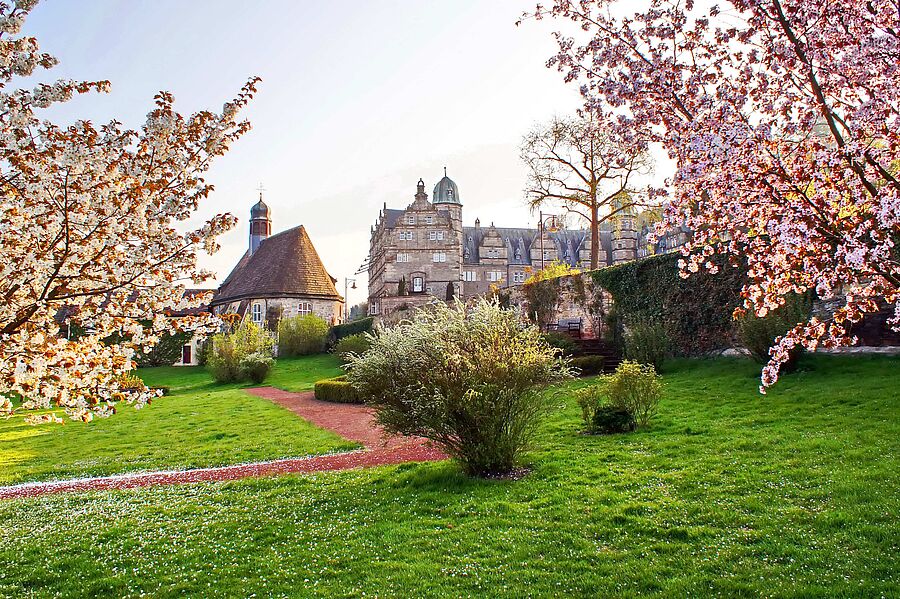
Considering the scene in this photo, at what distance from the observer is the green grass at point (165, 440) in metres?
11.7

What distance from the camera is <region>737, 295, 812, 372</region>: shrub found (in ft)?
47.6

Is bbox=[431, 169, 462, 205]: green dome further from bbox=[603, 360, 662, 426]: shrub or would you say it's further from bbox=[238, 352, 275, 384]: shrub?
bbox=[603, 360, 662, 426]: shrub

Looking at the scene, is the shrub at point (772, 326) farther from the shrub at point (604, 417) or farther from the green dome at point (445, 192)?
the green dome at point (445, 192)

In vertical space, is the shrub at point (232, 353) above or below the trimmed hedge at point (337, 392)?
above

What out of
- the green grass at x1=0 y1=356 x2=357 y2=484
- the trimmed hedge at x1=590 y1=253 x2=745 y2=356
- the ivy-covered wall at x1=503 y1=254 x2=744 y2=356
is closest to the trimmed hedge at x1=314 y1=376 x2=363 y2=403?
the green grass at x1=0 y1=356 x2=357 y2=484

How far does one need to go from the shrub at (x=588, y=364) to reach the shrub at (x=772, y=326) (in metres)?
5.74

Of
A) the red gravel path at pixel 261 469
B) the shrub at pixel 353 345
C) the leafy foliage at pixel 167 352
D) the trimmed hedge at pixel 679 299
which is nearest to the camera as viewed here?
the red gravel path at pixel 261 469

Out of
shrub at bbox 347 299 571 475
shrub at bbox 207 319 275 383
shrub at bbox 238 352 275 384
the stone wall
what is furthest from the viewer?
shrub at bbox 207 319 275 383

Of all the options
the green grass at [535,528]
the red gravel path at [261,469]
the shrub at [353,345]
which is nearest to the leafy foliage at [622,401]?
the green grass at [535,528]

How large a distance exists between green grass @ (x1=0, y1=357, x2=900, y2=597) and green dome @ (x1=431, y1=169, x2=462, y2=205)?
54736mm

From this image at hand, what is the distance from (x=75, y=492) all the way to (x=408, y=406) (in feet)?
17.4

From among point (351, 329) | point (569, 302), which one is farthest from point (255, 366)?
point (569, 302)

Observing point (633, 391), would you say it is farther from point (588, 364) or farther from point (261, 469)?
point (588, 364)

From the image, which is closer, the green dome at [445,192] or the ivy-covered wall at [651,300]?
the ivy-covered wall at [651,300]
